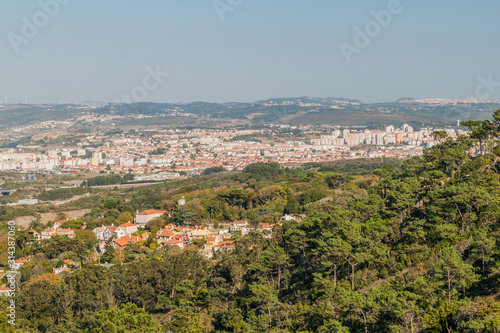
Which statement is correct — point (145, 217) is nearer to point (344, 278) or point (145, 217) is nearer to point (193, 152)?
point (344, 278)

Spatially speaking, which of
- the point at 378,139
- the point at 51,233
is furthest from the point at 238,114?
the point at 51,233

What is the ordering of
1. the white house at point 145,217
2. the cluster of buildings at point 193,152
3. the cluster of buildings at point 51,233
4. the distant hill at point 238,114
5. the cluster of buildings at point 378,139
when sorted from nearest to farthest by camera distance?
the cluster of buildings at point 51,233 < the white house at point 145,217 < the cluster of buildings at point 193,152 < the cluster of buildings at point 378,139 < the distant hill at point 238,114

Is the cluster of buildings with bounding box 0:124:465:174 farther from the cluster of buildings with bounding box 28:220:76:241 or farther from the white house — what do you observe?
the cluster of buildings with bounding box 28:220:76:241

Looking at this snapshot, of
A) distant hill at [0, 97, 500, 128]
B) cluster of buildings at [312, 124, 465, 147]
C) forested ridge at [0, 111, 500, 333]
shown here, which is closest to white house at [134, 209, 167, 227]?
forested ridge at [0, 111, 500, 333]

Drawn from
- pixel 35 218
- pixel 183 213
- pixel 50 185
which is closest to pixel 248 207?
pixel 183 213

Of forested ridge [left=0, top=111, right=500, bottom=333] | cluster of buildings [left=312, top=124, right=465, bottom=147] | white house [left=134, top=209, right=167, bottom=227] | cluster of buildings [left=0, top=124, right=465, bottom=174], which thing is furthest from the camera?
cluster of buildings [left=312, top=124, right=465, bottom=147]

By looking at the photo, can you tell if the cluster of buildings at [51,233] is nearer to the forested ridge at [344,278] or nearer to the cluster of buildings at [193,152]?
the forested ridge at [344,278]

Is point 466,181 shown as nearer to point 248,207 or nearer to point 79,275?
point 79,275

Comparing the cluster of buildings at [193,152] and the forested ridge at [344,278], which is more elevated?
the forested ridge at [344,278]

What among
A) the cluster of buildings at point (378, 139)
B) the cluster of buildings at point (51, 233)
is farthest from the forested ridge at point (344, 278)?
the cluster of buildings at point (378, 139)
